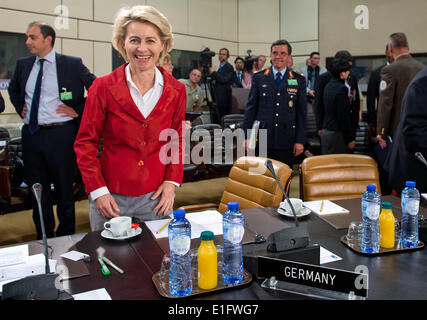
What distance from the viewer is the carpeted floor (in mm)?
3564

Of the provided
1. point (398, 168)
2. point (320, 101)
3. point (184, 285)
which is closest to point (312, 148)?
point (320, 101)

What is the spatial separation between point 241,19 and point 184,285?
886 cm

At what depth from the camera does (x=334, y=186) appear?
248cm

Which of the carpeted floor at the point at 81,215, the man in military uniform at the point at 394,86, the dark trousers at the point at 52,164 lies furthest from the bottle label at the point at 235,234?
the man in military uniform at the point at 394,86

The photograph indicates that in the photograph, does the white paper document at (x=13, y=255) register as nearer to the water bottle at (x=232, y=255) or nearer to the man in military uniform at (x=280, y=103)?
the water bottle at (x=232, y=255)

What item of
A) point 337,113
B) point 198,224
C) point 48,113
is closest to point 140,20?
point 198,224

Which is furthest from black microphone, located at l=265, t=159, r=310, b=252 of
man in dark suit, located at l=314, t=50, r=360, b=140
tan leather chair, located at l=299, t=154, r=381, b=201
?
man in dark suit, located at l=314, t=50, r=360, b=140

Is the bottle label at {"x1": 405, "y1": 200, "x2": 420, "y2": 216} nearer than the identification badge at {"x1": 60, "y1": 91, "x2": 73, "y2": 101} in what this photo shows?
Yes

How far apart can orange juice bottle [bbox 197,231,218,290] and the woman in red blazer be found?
2.46ft

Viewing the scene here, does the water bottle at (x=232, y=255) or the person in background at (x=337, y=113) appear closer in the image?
the water bottle at (x=232, y=255)

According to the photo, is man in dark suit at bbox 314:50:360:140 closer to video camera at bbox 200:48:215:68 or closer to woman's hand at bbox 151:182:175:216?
woman's hand at bbox 151:182:175:216

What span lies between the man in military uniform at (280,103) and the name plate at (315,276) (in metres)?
2.54

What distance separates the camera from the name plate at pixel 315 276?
1036mm

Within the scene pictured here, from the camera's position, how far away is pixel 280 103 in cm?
359
